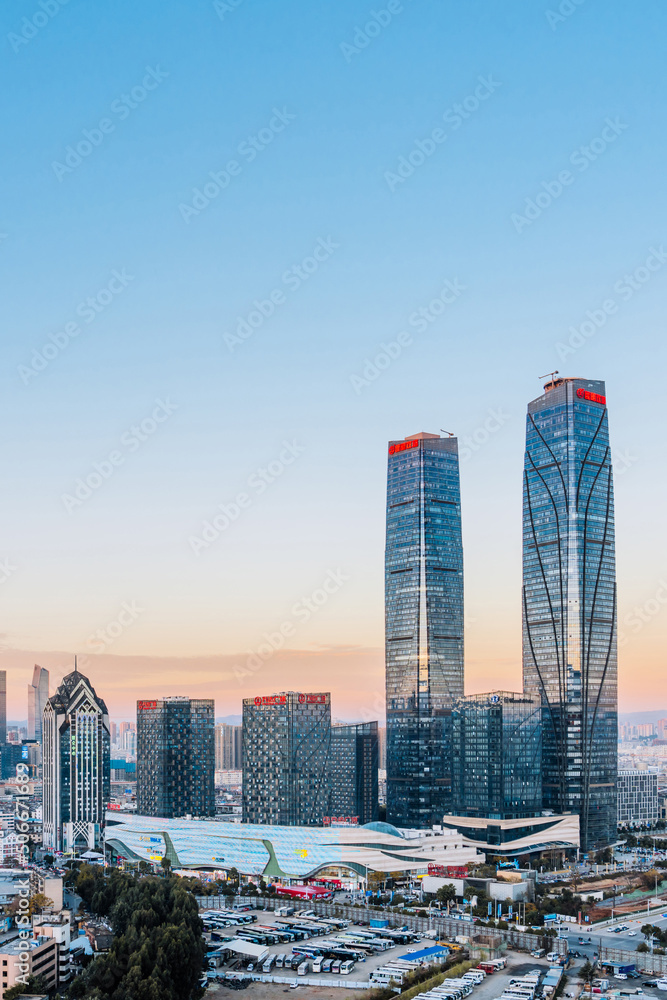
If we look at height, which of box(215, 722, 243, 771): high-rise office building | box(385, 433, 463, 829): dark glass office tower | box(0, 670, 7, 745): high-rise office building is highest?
box(385, 433, 463, 829): dark glass office tower

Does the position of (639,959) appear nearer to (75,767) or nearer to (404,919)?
(404,919)

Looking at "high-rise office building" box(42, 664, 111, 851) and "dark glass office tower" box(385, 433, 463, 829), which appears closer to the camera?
"dark glass office tower" box(385, 433, 463, 829)

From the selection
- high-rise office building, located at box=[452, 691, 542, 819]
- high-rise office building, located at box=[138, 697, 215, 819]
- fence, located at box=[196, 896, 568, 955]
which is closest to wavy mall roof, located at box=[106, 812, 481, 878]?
high-rise office building, located at box=[452, 691, 542, 819]

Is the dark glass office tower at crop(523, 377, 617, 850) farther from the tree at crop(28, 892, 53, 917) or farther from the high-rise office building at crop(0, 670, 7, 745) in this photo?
the high-rise office building at crop(0, 670, 7, 745)

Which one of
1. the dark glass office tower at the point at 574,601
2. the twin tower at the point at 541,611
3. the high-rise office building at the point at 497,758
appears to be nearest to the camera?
the high-rise office building at the point at 497,758

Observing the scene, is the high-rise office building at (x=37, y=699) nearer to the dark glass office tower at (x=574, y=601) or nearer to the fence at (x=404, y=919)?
the dark glass office tower at (x=574, y=601)

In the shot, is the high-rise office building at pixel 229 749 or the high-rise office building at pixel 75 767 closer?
the high-rise office building at pixel 75 767

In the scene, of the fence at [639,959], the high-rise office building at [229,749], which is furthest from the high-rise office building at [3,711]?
the fence at [639,959]

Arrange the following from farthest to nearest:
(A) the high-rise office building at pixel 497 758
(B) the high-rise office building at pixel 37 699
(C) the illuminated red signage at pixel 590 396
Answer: (B) the high-rise office building at pixel 37 699, (C) the illuminated red signage at pixel 590 396, (A) the high-rise office building at pixel 497 758
